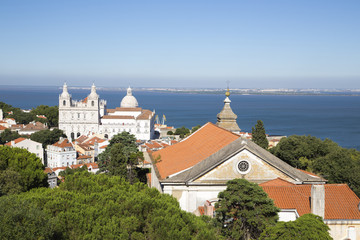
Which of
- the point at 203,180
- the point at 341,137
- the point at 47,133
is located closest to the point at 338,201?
the point at 203,180

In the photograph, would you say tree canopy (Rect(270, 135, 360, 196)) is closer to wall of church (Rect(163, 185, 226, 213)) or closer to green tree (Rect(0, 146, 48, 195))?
wall of church (Rect(163, 185, 226, 213))

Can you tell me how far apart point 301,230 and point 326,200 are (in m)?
3.54

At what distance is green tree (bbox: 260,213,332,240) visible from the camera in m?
10.9

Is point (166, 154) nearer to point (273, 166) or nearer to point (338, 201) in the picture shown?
point (273, 166)

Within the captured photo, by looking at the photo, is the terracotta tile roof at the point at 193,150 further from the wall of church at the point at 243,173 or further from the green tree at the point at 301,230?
the green tree at the point at 301,230

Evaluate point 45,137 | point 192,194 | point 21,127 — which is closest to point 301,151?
point 192,194

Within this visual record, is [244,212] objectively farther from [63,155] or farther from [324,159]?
[63,155]

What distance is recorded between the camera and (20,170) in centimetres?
1995

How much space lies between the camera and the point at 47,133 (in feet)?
200

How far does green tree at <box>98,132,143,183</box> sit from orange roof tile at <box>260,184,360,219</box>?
12020 mm

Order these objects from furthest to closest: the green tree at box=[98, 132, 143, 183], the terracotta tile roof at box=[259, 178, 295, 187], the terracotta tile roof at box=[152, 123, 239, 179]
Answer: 1. the green tree at box=[98, 132, 143, 183]
2. the terracotta tile roof at box=[152, 123, 239, 179]
3. the terracotta tile roof at box=[259, 178, 295, 187]

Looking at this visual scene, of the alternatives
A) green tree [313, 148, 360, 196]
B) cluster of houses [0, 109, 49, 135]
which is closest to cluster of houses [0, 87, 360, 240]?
green tree [313, 148, 360, 196]

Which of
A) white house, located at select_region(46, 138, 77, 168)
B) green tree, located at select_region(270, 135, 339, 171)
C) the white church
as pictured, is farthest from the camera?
the white church

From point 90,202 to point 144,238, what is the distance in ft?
9.18
